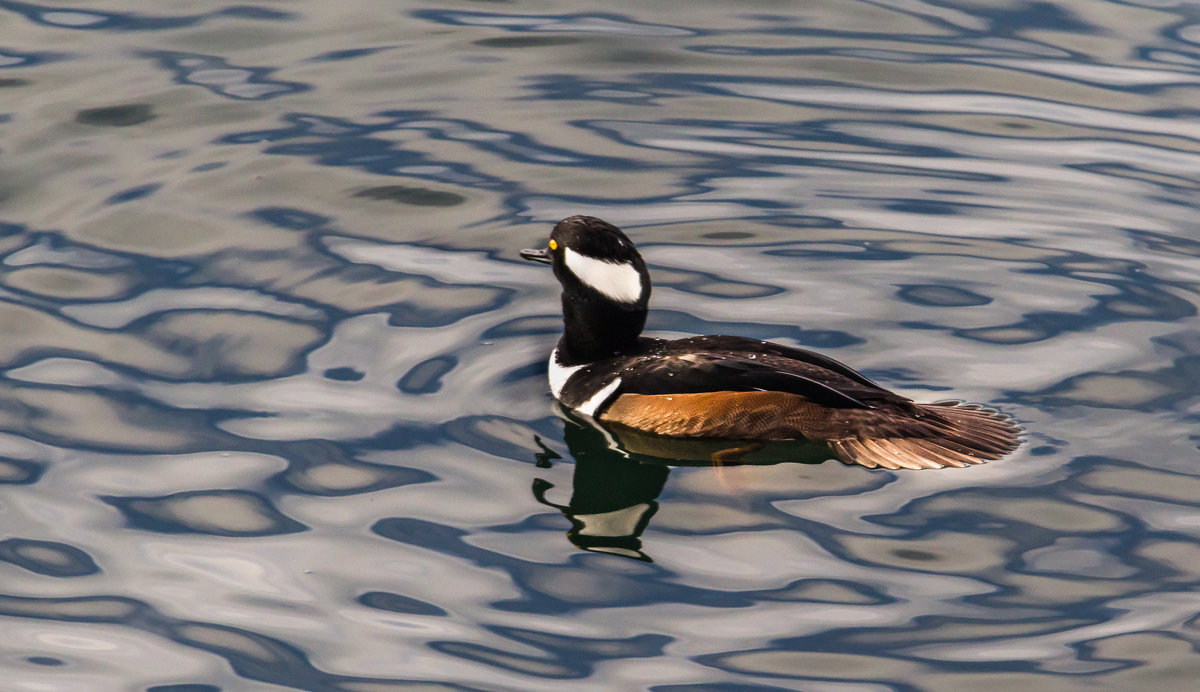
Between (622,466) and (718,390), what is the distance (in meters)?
0.60

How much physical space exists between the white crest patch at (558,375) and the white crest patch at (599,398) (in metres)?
0.25

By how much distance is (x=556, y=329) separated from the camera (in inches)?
357

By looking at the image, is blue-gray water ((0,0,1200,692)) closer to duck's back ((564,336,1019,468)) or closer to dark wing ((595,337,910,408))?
duck's back ((564,336,1019,468))

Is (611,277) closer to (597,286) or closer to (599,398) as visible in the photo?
(597,286)

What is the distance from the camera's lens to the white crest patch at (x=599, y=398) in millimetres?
7730

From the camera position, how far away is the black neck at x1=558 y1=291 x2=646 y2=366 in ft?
26.2

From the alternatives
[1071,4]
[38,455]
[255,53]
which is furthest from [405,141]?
[1071,4]

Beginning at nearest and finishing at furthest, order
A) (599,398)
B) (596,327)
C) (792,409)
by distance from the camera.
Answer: (792,409) < (599,398) < (596,327)

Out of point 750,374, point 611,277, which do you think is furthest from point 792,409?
point 611,277

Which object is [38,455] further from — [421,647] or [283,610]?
[421,647]

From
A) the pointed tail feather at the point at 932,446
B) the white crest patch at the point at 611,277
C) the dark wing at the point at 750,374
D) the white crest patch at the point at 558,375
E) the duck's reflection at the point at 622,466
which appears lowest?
the duck's reflection at the point at 622,466

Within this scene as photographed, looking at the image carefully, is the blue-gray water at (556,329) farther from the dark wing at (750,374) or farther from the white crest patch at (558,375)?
the dark wing at (750,374)

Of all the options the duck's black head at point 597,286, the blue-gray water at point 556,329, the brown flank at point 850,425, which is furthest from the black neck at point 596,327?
the brown flank at point 850,425

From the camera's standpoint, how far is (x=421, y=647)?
600cm
